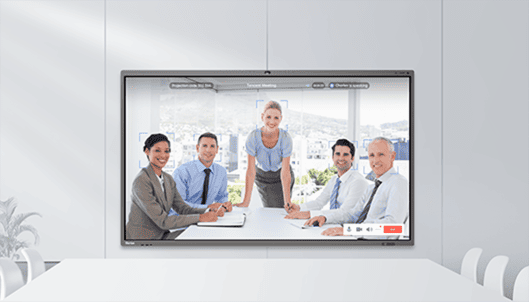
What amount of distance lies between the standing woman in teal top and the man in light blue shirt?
0.71ft

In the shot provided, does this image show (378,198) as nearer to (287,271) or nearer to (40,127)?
(287,271)

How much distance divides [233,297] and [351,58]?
7.95 ft

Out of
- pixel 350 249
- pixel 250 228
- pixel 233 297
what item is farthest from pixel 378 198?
pixel 233 297

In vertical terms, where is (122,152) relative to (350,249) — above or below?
above

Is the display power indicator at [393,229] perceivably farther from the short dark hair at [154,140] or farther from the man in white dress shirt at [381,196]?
the short dark hair at [154,140]

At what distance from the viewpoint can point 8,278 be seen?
8.44 feet

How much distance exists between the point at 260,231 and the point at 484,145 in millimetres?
2196

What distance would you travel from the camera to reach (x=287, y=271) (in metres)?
2.59

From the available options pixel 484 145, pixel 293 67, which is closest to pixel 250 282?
pixel 293 67

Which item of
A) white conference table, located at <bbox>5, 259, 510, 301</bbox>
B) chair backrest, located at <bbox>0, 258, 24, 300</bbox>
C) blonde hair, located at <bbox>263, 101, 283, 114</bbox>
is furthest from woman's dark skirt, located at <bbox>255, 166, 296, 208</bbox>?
chair backrest, located at <bbox>0, 258, 24, 300</bbox>

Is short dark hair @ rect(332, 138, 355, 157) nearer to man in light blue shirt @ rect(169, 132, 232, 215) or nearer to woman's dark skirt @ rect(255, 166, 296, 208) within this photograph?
woman's dark skirt @ rect(255, 166, 296, 208)

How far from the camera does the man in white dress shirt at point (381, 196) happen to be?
3.53 meters

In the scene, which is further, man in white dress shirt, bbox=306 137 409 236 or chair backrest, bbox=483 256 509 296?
man in white dress shirt, bbox=306 137 409 236

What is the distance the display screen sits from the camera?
11.6 ft
